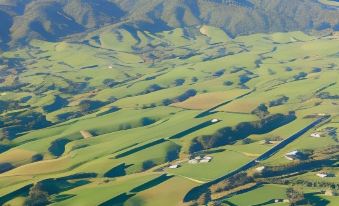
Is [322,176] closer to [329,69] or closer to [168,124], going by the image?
[168,124]

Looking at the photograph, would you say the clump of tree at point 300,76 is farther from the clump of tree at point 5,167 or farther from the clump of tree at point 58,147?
the clump of tree at point 5,167

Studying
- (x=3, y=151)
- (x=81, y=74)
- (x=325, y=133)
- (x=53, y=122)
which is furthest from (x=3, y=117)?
(x=325, y=133)

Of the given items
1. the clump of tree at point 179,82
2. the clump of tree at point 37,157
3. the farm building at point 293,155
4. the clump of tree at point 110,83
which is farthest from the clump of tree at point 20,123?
the farm building at point 293,155

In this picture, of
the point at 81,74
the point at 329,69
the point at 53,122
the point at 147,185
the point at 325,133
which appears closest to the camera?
the point at 147,185

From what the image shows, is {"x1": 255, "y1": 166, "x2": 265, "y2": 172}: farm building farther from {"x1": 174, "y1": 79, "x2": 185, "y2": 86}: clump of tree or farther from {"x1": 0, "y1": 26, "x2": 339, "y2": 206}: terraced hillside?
{"x1": 174, "y1": 79, "x2": 185, "y2": 86}: clump of tree

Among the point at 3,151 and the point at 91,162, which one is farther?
the point at 3,151

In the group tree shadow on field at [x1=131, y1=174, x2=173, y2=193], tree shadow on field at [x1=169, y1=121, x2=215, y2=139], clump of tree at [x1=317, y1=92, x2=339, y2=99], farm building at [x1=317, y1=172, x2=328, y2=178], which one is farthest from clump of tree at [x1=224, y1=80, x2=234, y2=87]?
farm building at [x1=317, y1=172, x2=328, y2=178]

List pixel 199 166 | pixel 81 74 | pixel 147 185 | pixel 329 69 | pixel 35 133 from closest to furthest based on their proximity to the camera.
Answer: pixel 147 185, pixel 199 166, pixel 35 133, pixel 329 69, pixel 81 74
